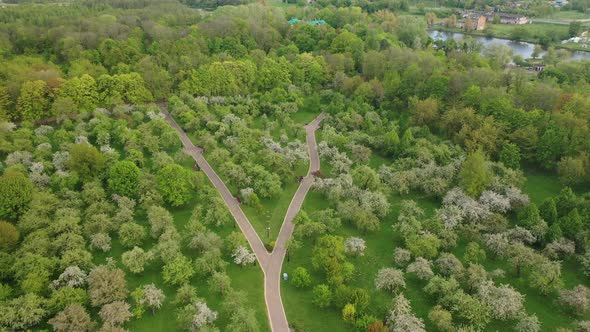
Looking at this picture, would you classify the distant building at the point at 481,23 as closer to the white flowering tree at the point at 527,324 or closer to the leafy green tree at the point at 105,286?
the white flowering tree at the point at 527,324

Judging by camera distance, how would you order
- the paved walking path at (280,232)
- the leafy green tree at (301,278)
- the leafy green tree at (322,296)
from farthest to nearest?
the leafy green tree at (301,278)
the paved walking path at (280,232)
the leafy green tree at (322,296)

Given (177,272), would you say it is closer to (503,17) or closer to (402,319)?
(402,319)

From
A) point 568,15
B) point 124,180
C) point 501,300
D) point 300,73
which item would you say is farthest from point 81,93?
point 568,15

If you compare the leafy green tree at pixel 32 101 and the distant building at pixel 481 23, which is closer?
the leafy green tree at pixel 32 101

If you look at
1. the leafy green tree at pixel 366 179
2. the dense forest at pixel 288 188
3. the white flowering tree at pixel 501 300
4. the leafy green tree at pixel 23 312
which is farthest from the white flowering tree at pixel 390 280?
the leafy green tree at pixel 23 312

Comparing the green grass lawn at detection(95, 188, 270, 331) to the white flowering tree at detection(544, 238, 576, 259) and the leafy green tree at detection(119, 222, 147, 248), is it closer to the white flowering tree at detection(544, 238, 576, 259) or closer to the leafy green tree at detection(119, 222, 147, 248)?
the leafy green tree at detection(119, 222, 147, 248)

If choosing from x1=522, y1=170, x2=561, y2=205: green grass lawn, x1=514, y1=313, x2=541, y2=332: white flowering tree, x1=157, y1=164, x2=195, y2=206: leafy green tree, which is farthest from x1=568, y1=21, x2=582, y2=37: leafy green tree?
x1=157, y1=164, x2=195, y2=206: leafy green tree

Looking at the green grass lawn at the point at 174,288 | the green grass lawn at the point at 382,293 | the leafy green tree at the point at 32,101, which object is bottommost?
the green grass lawn at the point at 382,293
